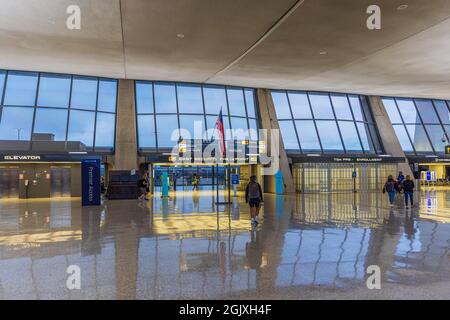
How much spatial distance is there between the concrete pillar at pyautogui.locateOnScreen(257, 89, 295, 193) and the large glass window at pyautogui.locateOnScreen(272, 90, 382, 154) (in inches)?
32.7

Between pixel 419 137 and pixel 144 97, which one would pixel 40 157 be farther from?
pixel 419 137

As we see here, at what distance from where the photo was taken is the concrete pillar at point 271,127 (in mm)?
26219

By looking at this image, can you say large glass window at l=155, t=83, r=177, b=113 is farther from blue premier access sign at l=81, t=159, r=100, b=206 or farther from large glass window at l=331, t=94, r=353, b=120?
large glass window at l=331, t=94, r=353, b=120

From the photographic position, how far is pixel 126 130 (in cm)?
2377

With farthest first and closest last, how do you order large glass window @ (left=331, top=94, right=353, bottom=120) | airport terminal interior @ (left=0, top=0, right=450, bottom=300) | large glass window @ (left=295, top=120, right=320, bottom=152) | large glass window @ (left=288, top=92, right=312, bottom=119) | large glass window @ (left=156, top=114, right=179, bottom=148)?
large glass window @ (left=331, top=94, right=353, bottom=120), large glass window @ (left=288, top=92, right=312, bottom=119), large glass window @ (left=295, top=120, right=320, bottom=152), large glass window @ (left=156, top=114, right=179, bottom=148), airport terminal interior @ (left=0, top=0, right=450, bottom=300)

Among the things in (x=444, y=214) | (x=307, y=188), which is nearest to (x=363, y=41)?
(x=444, y=214)

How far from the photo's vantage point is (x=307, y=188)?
87.9 ft

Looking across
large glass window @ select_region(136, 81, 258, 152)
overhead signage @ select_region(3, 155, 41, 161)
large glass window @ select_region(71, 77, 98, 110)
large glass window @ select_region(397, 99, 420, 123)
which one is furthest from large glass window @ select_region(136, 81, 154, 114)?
large glass window @ select_region(397, 99, 420, 123)

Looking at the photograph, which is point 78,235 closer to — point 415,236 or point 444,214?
point 415,236

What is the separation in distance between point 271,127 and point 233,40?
39.9 ft

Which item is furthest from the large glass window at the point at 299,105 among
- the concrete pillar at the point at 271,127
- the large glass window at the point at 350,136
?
the large glass window at the point at 350,136

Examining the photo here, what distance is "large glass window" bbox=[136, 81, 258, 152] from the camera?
81.6 ft
